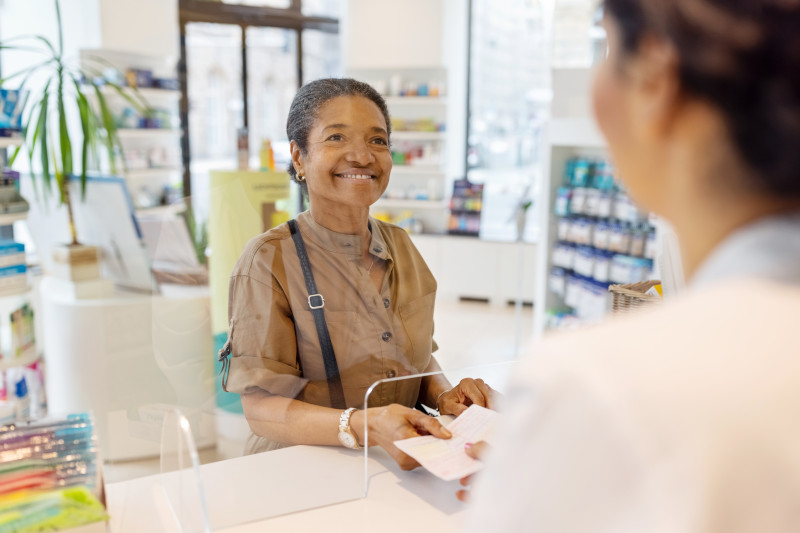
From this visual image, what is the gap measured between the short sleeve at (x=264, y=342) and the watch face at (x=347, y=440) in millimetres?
163

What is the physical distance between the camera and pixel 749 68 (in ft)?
1.56

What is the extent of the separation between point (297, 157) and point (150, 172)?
5116 millimetres

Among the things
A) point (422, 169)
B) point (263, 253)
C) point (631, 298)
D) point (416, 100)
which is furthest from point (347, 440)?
point (416, 100)

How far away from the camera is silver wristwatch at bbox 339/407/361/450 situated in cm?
143

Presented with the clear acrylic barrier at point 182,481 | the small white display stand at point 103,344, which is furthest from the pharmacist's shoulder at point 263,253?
the small white display stand at point 103,344

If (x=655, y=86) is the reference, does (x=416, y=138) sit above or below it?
above

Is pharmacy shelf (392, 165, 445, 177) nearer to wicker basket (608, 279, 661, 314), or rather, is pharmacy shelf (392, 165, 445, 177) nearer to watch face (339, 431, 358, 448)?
wicker basket (608, 279, 661, 314)

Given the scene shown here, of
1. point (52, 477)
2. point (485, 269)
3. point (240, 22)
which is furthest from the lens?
point (240, 22)

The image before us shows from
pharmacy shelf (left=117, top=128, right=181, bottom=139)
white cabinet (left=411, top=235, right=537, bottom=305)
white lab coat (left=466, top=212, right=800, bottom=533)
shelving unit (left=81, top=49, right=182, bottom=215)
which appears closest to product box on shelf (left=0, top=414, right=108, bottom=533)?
white lab coat (left=466, top=212, right=800, bottom=533)

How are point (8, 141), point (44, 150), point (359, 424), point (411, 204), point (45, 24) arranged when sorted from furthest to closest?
1. point (411, 204)
2. point (45, 24)
3. point (44, 150)
4. point (8, 141)
5. point (359, 424)

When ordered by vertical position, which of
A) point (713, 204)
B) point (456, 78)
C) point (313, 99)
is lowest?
point (713, 204)

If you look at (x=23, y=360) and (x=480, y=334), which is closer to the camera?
(x=23, y=360)

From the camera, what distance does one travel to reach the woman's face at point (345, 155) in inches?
60.5

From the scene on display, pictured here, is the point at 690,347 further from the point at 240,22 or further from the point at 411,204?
the point at 240,22
